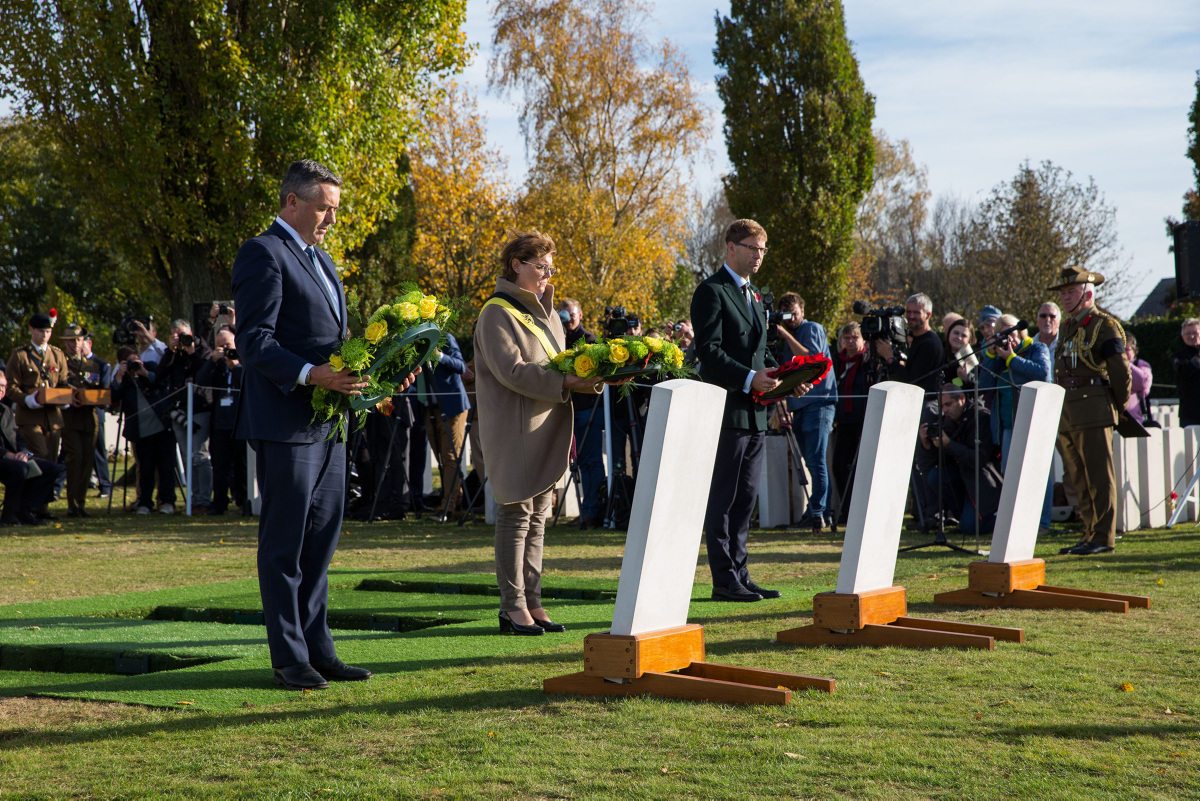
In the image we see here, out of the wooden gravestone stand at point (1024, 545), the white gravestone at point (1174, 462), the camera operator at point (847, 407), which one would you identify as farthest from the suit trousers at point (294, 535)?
the white gravestone at point (1174, 462)

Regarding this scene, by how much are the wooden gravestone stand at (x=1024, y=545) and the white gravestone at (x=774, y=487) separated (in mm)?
4988

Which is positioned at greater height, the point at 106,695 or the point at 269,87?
the point at 269,87

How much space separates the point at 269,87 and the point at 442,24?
4812 mm

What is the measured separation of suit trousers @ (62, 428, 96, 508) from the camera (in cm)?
1366

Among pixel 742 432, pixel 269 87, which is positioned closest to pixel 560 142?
pixel 269 87

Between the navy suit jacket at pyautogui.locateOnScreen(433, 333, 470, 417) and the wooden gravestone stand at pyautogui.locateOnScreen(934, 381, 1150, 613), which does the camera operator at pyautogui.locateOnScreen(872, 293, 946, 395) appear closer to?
the wooden gravestone stand at pyautogui.locateOnScreen(934, 381, 1150, 613)

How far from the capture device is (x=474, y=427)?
1466 cm

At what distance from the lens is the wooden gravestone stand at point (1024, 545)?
267 inches

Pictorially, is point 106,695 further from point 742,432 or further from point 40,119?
point 40,119

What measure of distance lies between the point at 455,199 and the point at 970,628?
33134 millimetres

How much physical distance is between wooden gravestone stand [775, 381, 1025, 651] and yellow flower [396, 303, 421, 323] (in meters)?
2.33

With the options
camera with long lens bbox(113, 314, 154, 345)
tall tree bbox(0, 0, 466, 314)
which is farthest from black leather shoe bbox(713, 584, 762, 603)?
tall tree bbox(0, 0, 466, 314)

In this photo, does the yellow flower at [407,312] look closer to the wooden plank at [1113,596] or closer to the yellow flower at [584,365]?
the yellow flower at [584,365]

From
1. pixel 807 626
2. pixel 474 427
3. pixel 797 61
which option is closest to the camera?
pixel 807 626
